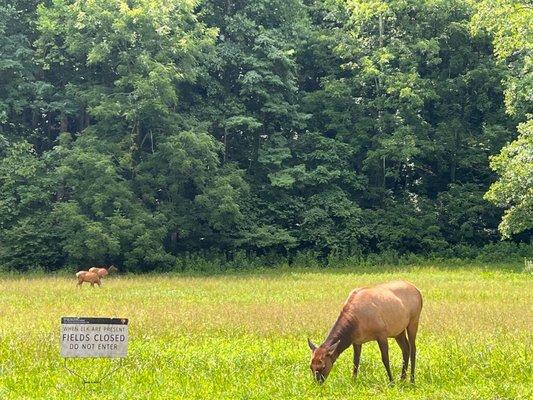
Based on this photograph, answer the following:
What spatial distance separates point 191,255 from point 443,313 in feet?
67.8

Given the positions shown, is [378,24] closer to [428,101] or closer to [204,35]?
[428,101]

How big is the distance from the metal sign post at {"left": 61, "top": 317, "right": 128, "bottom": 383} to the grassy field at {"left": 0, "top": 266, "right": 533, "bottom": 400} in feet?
1.82

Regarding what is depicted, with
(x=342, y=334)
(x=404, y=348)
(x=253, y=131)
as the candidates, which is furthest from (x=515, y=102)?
(x=342, y=334)

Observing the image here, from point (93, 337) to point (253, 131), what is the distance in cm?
3114

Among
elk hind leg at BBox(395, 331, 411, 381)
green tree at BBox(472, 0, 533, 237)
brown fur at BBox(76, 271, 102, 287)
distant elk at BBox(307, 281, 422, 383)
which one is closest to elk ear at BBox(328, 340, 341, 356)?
distant elk at BBox(307, 281, 422, 383)

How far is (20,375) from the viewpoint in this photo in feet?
34.3

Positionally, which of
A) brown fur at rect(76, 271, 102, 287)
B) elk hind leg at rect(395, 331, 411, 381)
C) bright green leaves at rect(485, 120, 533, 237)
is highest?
bright green leaves at rect(485, 120, 533, 237)

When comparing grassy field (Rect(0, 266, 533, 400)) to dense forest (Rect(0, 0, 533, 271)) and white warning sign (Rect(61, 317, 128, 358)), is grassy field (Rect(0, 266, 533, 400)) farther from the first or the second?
dense forest (Rect(0, 0, 533, 271))

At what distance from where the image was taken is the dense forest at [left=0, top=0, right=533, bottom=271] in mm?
33219

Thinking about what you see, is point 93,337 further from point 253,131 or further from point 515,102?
point 253,131

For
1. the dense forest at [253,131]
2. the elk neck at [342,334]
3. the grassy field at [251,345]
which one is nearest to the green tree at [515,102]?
the dense forest at [253,131]

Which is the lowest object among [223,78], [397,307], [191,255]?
[191,255]

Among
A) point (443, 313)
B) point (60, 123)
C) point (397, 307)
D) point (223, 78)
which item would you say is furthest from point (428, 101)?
point (397, 307)

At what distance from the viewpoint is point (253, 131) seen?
1577 inches
